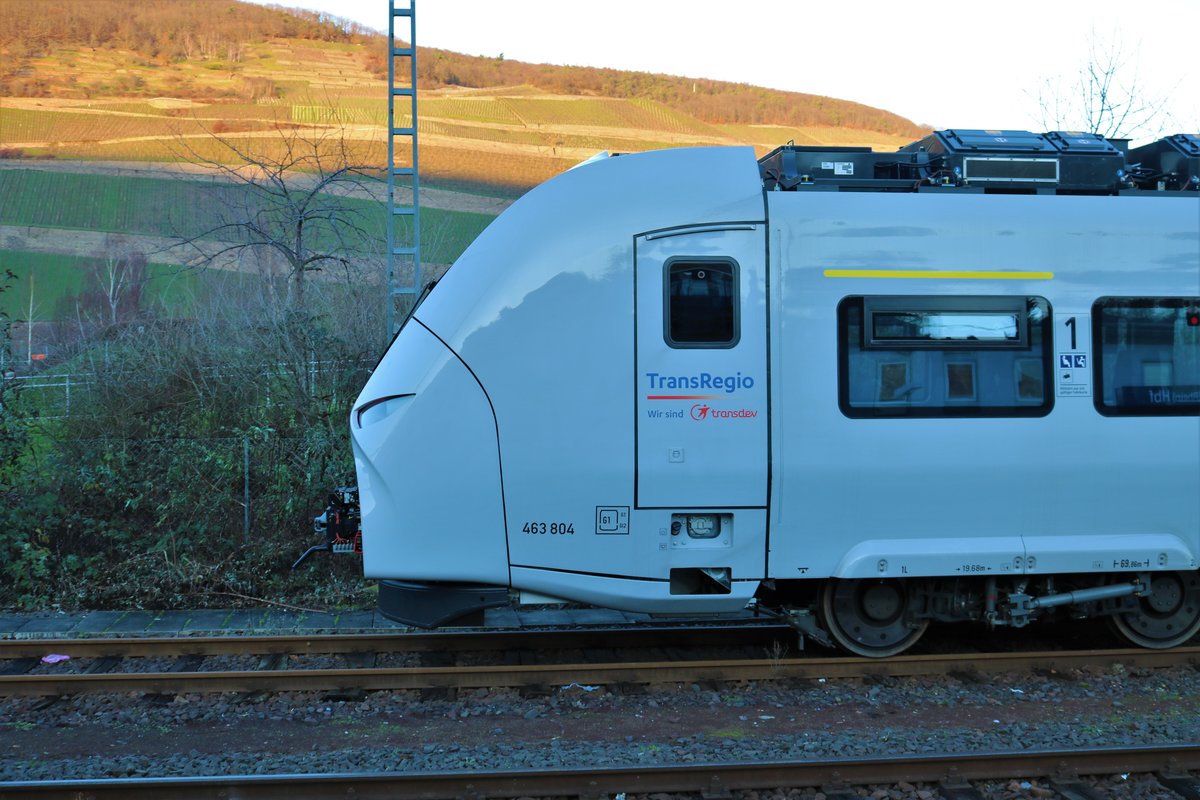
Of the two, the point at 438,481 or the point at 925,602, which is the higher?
the point at 438,481

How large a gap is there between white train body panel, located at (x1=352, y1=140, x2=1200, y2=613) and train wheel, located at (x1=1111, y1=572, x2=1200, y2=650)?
0.68m

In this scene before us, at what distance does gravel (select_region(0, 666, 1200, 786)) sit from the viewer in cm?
575

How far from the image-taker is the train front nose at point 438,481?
6691mm

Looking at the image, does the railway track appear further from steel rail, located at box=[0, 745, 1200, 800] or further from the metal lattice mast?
the metal lattice mast

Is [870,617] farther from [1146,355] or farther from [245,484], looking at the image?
[245,484]

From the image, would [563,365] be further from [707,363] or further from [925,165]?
[925,165]

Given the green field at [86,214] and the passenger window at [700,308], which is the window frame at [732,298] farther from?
the green field at [86,214]

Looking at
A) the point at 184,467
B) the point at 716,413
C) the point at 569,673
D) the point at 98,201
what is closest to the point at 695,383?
the point at 716,413

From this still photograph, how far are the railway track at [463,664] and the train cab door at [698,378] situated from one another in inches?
54.3

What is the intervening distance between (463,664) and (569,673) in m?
1.01

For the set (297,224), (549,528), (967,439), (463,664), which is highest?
(297,224)

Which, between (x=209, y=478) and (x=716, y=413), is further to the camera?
(x=209, y=478)

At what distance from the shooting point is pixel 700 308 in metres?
6.76

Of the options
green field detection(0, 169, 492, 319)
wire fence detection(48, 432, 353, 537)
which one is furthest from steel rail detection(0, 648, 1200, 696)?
green field detection(0, 169, 492, 319)
